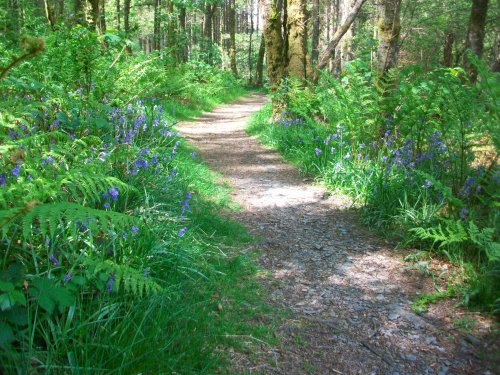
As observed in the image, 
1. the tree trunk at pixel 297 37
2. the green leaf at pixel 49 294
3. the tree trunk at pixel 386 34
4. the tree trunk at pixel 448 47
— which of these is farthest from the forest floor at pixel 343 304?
the tree trunk at pixel 448 47

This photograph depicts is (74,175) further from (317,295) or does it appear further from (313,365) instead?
(317,295)

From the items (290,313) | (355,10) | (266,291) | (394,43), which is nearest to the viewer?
(290,313)

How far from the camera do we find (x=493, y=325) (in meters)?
2.54

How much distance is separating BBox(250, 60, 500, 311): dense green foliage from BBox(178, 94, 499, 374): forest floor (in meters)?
0.21

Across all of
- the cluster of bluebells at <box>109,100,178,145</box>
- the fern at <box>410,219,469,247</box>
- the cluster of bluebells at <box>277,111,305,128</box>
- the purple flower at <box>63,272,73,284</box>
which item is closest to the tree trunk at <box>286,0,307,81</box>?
the cluster of bluebells at <box>277,111,305,128</box>

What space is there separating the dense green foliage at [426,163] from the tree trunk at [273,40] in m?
2.75

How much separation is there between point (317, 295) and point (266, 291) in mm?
370

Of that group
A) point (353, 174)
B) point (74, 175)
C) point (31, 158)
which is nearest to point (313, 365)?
point (74, 175)

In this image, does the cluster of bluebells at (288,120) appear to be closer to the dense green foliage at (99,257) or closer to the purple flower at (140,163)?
the dense green foliage at (99,257)

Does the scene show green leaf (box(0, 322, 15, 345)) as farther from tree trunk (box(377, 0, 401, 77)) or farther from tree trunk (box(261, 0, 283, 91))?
tree trunk (box(261, 0, 283, 91))

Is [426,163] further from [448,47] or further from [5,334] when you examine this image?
[448,47]

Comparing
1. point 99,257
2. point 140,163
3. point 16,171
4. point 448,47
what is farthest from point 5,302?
Result: point 448,47

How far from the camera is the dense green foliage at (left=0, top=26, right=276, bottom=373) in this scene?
175cm

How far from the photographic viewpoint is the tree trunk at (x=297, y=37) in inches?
333
